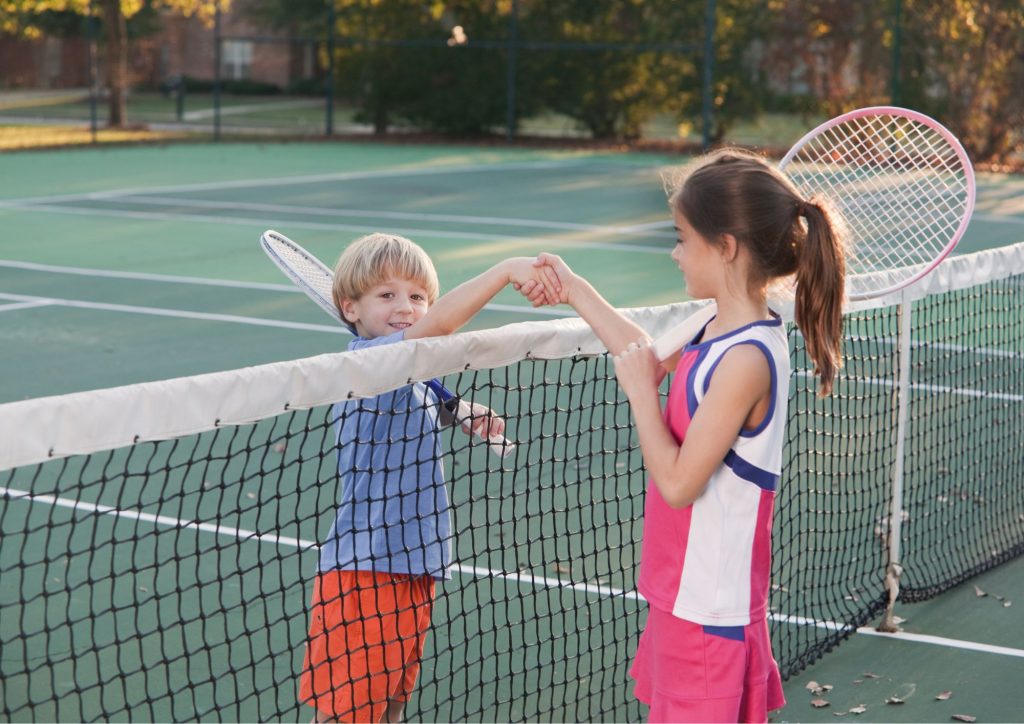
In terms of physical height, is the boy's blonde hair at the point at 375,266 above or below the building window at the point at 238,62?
below

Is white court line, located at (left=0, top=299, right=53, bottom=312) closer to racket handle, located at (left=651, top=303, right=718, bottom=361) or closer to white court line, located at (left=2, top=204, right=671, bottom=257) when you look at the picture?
white court line, located at (left=2, top=204, right=671, bottom=257)

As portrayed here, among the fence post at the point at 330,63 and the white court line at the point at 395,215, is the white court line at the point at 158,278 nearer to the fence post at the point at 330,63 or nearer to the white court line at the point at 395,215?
the white court line at the point at 395,215

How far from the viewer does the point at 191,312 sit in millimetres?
10992

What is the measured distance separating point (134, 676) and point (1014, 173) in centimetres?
2201

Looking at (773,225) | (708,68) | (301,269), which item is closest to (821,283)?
(773,225)

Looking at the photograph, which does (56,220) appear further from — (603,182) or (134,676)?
(134,676)

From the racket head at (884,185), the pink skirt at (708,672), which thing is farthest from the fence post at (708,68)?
the pink skirt at (708,672)

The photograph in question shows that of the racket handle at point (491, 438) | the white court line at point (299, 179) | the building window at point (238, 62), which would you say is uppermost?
the building window at point (238, 62)

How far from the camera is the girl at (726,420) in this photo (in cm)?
282

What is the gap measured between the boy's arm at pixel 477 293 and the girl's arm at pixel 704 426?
21.0 inches

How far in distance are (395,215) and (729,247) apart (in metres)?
14.7

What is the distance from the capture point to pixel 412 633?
3568 millimetres

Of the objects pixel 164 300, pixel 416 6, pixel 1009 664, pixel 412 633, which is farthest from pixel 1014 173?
pixel 412 633

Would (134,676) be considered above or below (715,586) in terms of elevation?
below
